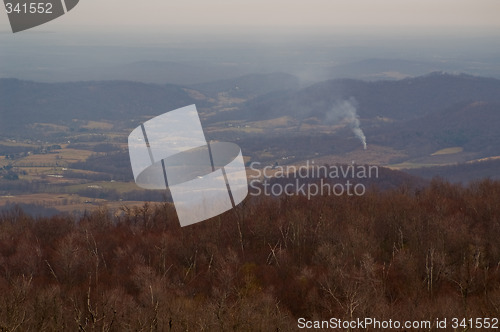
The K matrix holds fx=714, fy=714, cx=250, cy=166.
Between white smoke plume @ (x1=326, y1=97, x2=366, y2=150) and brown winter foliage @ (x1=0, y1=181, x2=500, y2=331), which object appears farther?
white smoke plume @ (x1=326, y1=97, x2=366, y2=150)

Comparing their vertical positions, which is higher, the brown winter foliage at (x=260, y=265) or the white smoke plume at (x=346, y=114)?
the brown winter foliage at (x=260, y=265)

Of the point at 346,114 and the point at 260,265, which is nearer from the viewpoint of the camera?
the point at 260,265

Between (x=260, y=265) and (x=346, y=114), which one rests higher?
(x=260, y=265)

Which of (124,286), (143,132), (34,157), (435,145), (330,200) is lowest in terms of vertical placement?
(435,145)

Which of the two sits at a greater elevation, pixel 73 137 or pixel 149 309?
pixel 149 309

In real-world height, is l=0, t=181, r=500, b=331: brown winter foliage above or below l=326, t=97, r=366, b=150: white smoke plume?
above

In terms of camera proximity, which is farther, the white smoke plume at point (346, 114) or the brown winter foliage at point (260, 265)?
the white smoke plume at point (346, 114)

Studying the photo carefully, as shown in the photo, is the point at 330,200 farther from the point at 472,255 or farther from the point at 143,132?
the point at 143,132

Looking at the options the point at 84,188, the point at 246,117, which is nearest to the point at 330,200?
the point at 84,188
